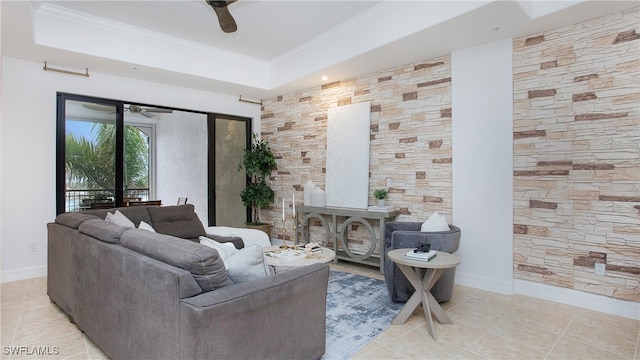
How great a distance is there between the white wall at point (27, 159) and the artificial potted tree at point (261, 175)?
259 centimetres

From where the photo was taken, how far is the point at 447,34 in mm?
3525

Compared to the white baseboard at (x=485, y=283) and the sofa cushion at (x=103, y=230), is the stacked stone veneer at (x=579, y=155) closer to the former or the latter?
the white baseboard at (x=485, y=283)

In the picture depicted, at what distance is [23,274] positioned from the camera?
4.16m

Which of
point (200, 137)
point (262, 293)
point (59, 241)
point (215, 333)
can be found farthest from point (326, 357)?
point (200, 137)

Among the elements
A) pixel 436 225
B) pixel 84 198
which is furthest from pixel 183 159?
pixel 436 225

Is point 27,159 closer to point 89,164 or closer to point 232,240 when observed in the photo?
point 89,164

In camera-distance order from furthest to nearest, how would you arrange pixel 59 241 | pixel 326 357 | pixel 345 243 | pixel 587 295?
1. pixel 345 243
2. pixel 587 295
3. pixel 59 241
4. pixel 326 357

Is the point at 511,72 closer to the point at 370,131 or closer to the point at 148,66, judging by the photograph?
the point at 370,131

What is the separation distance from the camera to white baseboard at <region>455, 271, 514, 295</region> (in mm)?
3572

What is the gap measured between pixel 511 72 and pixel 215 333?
12.3ft

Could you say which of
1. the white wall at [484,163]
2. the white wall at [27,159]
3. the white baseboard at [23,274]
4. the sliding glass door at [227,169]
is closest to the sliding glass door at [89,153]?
the white wall at [27,159]

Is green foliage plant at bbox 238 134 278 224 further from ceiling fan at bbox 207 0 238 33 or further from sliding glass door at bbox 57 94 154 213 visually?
ceiling fan at bbox 207 0 238 33

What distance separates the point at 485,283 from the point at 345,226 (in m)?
1.86

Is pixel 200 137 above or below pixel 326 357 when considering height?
above
